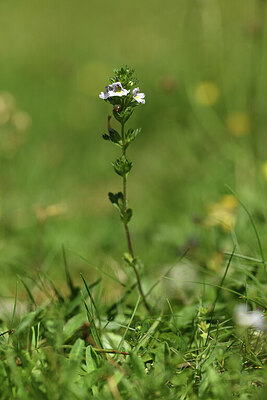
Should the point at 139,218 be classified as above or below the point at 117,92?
below

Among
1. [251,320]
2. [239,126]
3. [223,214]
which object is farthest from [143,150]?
[251,320]

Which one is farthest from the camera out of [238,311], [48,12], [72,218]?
[48,12]

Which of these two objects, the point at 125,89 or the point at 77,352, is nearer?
the point at 77,352

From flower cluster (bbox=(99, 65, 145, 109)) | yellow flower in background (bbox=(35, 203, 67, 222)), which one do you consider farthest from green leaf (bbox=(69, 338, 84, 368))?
yellow flower in background (bbox=(35, 203, 67, 222))

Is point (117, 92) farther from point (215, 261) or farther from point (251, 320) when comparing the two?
point (215, 261)

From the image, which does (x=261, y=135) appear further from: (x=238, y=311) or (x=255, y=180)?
(x=238, y=311)

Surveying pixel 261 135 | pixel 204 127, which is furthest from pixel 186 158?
pixel 261 135

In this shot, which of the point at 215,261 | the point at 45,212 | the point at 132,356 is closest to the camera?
the point at 132,356

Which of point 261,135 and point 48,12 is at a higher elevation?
point 48,12

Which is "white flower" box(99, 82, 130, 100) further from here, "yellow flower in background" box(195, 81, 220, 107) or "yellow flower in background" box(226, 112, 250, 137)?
"yellow flower in background" box(195, 81, 220, 107)
